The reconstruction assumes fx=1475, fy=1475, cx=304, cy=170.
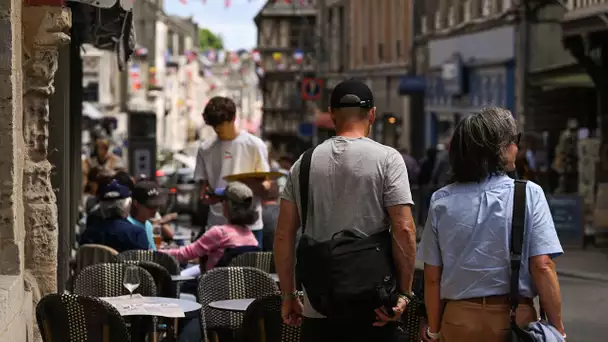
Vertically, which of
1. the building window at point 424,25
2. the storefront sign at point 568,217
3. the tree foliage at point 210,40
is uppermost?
the tree foliage at point 210,40

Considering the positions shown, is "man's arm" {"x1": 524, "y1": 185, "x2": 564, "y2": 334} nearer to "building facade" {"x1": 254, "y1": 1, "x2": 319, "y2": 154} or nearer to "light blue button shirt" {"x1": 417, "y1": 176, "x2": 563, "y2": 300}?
"light blue button shirt" {"x1": 417, "y1": 176, "x2": 563, "y2": 300}

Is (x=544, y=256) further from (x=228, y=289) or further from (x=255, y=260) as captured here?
(x=255, y=260)

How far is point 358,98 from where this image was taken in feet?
21.1

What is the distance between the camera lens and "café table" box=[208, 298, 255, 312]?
25.7 ft

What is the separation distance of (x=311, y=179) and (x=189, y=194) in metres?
27.9

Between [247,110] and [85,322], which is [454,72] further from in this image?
[247,110]

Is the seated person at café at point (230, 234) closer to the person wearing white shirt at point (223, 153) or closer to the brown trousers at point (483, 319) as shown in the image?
the person wearing white shirt at point (223, 153)

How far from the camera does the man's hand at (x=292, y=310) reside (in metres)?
6.45

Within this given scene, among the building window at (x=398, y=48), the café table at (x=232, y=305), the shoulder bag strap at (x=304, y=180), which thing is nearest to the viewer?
the shoulder bag strap at (x=304, y=180)

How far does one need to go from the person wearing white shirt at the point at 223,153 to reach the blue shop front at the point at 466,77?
21393 millimetres

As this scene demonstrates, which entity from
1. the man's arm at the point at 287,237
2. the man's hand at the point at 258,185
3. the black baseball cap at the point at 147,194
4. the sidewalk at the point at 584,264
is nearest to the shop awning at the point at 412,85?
the sidewalk at the point at 584,264

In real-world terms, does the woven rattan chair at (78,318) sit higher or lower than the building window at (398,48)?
lower

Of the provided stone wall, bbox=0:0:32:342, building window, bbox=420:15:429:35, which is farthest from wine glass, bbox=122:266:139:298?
building window, bbox=420:15:429:35

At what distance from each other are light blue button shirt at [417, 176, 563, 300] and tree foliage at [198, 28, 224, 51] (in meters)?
154
